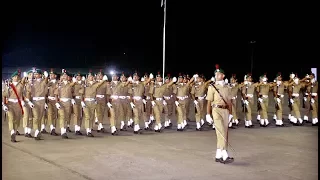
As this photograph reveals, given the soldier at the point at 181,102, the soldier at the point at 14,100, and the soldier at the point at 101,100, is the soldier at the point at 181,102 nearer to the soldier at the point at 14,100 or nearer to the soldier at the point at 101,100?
the soldier at the point at 101,100

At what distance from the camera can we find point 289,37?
144 ft

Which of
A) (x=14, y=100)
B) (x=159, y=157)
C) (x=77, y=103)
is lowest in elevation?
(x=159, y=157)

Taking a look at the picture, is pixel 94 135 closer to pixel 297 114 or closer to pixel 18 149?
pixel 18 149

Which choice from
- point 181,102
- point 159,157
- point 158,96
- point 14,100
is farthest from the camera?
point 181,102

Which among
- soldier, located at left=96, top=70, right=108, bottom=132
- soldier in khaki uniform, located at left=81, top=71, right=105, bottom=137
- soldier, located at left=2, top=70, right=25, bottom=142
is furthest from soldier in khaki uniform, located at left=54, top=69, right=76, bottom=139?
soldier, located at left=96, top=70, right=108, bottom=132

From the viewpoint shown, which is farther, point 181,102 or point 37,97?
point 181,102

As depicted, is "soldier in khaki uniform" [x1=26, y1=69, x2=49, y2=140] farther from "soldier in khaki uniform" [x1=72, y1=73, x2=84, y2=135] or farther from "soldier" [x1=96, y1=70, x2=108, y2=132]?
"soldier" [x1=96, y1=70, x2=108, y2=132]

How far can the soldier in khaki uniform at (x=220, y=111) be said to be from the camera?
9906 mm

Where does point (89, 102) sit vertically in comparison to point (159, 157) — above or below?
above

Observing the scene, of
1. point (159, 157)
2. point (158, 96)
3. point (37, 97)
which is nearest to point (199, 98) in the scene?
point (158, 96)

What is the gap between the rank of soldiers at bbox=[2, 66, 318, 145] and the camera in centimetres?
1300

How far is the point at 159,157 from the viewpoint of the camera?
34.2ft

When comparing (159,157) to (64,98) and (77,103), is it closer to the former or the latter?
(64,98)

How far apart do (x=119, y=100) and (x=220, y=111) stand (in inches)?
245
